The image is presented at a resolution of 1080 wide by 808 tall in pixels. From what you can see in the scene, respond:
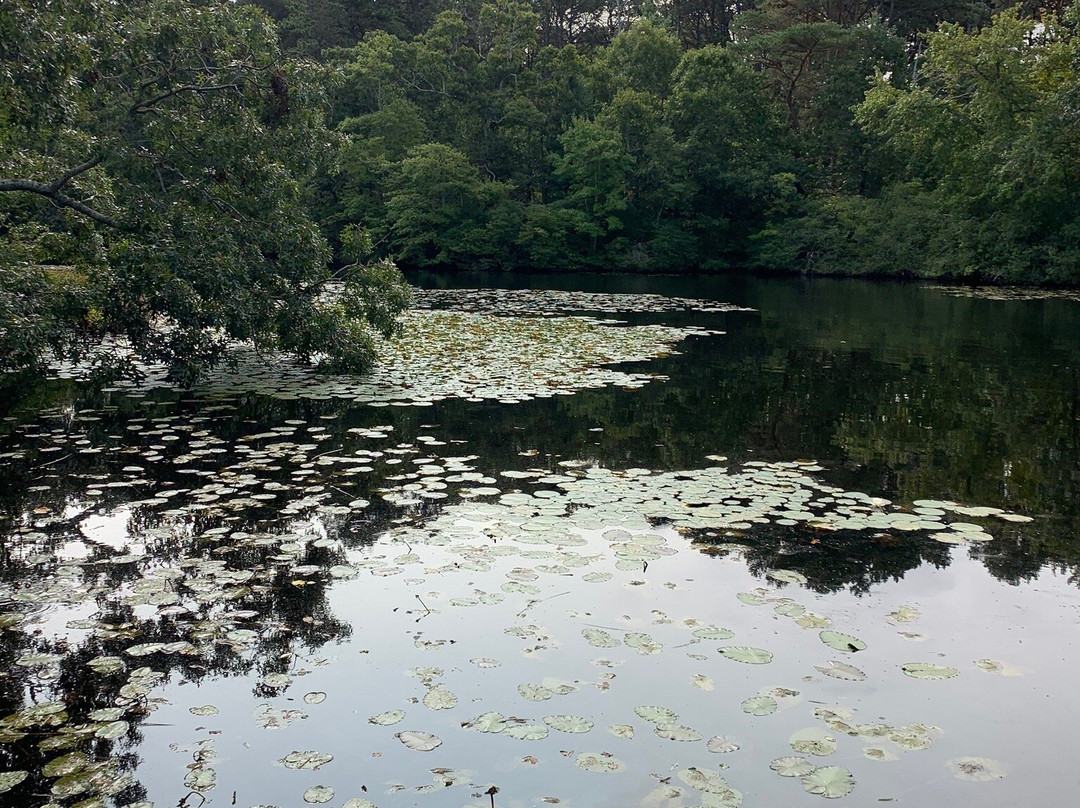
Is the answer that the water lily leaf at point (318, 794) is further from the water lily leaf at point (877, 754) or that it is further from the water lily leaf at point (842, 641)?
the water lily leaf at point (842, 641)

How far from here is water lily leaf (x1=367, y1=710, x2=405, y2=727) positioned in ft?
10.6

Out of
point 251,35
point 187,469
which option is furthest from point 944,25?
point 187,469

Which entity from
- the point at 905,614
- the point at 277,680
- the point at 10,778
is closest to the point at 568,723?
the point at 277,680

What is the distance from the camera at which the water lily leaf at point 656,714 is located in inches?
128

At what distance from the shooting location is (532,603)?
4.29 m

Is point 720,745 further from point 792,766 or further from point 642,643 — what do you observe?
point 642,643

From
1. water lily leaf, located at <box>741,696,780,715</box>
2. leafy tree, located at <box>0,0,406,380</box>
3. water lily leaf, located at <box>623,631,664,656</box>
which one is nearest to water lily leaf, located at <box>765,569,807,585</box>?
water lily leaf, located at <box>623,631,664,656</box>

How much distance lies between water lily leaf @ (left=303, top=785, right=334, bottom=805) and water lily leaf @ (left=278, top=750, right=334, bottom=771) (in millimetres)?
106

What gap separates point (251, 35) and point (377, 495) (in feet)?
21.5

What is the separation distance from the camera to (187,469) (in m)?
6.48

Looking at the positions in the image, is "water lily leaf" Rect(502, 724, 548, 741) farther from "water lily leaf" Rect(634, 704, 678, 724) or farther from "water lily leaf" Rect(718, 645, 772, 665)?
"water lily leaf" Rect(718, 645, 772, 665)

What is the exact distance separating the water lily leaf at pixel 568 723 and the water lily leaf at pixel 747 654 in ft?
2.71

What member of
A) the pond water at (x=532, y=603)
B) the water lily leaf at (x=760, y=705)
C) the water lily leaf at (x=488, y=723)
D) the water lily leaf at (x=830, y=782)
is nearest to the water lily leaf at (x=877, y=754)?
the pond water at (x=532, y=603)

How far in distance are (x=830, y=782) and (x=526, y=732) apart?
1.06 m
